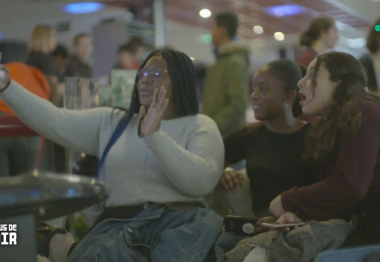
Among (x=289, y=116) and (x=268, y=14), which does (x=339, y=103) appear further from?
(x=268, y=14)

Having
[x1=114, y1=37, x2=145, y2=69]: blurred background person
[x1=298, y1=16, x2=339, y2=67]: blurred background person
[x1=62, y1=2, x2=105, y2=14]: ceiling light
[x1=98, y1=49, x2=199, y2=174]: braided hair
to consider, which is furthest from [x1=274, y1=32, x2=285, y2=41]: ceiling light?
[x1=98, y1=49, x2=199, y2=174]: braided hair

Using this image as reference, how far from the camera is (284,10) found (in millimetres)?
10922

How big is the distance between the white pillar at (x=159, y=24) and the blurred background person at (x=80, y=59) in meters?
3.20

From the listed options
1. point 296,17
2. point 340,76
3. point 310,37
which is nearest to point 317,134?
point 340,76

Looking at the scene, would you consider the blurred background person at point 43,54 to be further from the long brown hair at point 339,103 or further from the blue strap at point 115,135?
the long brown hair at point 339,103

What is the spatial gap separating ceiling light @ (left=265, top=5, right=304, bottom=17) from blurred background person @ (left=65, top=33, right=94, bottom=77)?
5.87 meters

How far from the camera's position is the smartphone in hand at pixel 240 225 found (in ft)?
6.20

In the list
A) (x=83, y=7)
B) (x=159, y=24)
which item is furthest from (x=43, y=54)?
(x=83, y=7)

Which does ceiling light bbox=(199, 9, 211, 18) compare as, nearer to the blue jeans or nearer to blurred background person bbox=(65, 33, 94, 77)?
blurred background person bbox=(65, 33, 94, 77)

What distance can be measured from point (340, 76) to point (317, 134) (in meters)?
0.20

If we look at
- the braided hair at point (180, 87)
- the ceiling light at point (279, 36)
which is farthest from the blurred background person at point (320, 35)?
the ceiling light at point (279, 36)

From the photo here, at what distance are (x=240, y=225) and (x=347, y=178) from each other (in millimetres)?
405

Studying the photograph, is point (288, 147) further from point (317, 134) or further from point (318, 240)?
point (318, 240)

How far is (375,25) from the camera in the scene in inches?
89.3
